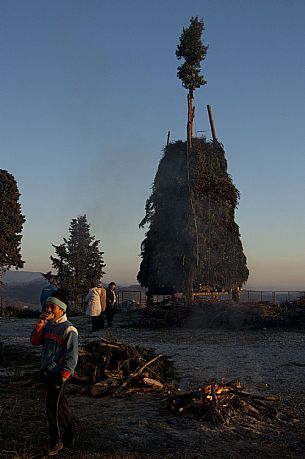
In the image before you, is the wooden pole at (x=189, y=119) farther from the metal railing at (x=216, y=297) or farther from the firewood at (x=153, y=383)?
the firewood at (x=153, y=383)

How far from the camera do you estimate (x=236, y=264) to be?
31.0 meters

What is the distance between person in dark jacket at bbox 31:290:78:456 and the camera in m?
5.78

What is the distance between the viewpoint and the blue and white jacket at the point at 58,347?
582 cm

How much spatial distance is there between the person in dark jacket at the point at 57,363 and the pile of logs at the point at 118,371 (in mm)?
2673

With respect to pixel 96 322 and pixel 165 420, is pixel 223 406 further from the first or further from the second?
pixel 96 322

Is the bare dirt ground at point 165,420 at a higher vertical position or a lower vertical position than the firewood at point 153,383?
lower

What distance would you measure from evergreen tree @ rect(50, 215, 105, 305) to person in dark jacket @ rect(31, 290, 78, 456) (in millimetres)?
35816

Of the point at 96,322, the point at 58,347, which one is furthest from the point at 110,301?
the point at 58,347

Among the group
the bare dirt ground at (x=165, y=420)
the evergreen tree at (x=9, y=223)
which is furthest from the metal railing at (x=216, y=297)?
the bare dirt ground at (x=165, y=420)

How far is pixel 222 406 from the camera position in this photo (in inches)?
289

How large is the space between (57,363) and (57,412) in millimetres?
520

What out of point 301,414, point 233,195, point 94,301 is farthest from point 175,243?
point 301,414

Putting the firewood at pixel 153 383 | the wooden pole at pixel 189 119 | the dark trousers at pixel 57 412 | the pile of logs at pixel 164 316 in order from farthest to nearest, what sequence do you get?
the wooden pole at pixel 189 119 < the pile of logs at pixel 164 316 < the firewood at pixel 153 383 < the dark trousers at pixel 57 412

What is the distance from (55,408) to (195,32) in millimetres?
32214
